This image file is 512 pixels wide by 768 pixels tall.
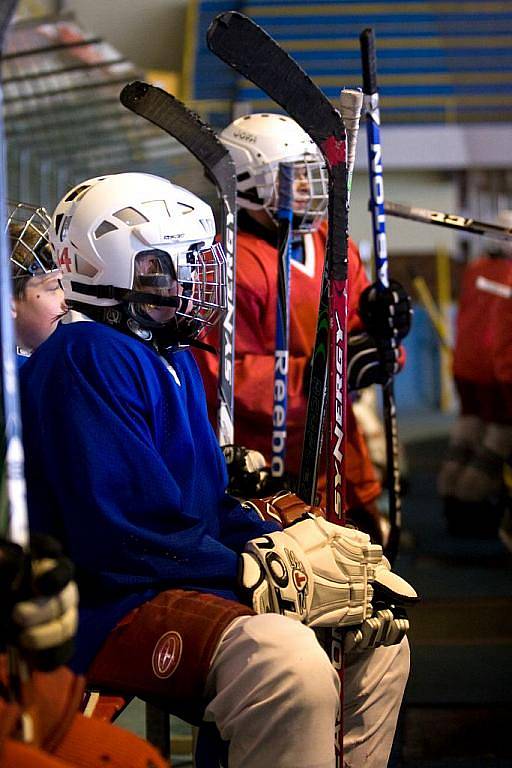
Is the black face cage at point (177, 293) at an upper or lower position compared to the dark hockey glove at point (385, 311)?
upper

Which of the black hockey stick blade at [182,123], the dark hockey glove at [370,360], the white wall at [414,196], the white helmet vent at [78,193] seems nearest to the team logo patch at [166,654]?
the white helmet vent at [78,193]

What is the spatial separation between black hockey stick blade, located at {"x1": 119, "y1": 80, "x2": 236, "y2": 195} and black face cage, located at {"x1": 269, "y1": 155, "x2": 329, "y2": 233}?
315 mm

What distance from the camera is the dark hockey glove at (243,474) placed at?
9.07 feet

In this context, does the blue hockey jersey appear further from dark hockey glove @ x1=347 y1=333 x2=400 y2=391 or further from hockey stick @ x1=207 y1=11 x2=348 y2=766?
dark hockey glove @ x1=347 y1=333 x2=400 y2=391

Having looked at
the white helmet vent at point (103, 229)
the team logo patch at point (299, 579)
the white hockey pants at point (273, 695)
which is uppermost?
the white helmet vent at point (103, 229)

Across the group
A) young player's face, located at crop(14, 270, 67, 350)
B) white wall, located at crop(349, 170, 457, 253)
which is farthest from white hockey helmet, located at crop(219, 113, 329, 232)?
white wall, located at crop(349, 170, 457, 253)

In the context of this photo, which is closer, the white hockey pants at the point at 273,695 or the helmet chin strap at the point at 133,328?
the white hockey pants at the point at 273,695

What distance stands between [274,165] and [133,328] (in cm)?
128

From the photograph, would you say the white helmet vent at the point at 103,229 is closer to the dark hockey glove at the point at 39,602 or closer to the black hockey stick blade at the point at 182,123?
the black hockey stick blade at the point at 182,123

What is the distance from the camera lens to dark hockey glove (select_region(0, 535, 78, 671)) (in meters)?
1.44

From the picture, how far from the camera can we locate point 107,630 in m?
1.95

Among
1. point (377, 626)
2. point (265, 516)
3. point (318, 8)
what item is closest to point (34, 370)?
point (265, 516)

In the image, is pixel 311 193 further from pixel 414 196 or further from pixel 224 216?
pixel 414 196

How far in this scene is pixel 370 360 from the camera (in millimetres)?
3312
